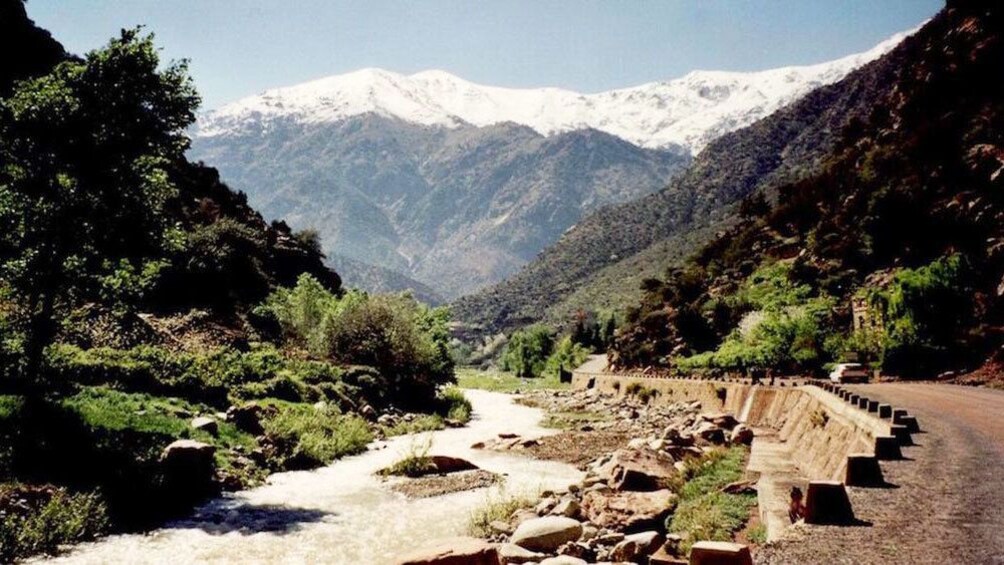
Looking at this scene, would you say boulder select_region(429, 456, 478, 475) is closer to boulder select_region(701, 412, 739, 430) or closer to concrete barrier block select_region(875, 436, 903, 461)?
boulder select_region(701, 412, 739, 430)

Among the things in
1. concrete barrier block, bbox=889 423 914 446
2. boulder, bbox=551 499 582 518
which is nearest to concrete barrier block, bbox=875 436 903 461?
concrete barrier block, bbox=889 423 914 446

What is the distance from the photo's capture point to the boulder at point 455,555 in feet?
31.6

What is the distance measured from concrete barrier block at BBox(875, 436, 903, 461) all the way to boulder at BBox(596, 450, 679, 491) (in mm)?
7012

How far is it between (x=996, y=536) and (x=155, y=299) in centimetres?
5744

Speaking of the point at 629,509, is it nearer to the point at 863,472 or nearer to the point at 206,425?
the point at 863,472

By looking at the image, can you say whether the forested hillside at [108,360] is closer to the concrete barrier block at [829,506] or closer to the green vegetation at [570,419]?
the green vegetation at [570,419]

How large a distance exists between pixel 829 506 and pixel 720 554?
282cm

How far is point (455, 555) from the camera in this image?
9.72 m

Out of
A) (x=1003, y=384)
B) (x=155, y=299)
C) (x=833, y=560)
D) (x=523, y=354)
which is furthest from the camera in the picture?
(x=523, y=354)

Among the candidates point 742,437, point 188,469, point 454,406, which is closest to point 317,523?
point 188,469

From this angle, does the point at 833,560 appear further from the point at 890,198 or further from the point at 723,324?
the point at 723,324

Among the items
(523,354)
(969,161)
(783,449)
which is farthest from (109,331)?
(523,354)

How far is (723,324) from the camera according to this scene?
238 feet

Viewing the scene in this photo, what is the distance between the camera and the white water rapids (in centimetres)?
1555
